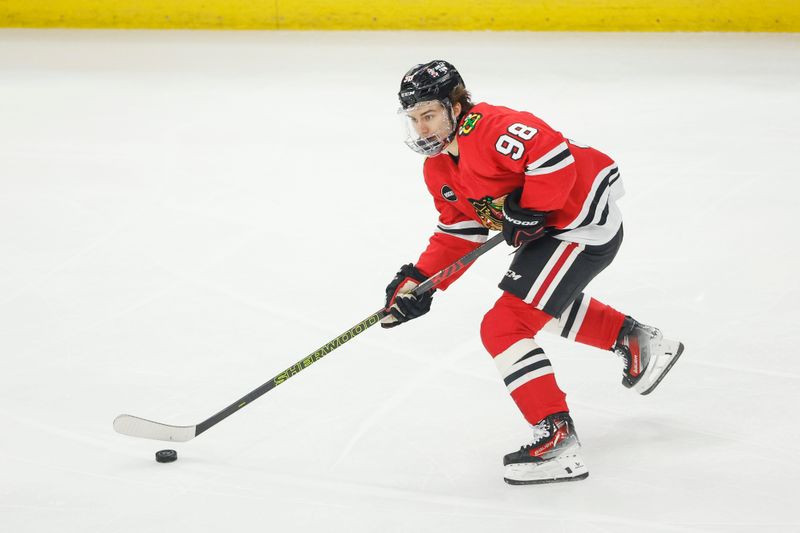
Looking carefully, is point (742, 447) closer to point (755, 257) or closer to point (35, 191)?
point (755, 257)

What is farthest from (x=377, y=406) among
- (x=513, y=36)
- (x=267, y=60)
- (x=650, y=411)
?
(x=513, y=36)

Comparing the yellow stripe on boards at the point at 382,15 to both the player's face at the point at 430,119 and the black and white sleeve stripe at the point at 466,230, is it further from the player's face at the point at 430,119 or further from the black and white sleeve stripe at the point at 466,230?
the player's face at the point at 430,119

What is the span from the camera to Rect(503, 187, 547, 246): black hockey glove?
2.22m

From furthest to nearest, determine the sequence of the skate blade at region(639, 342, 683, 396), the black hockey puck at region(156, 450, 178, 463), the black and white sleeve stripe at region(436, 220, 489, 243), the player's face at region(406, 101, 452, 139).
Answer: the skate blade at region(639, 342, 683, 396) → the black and white sleeve stripe at region(436, 220, 489, 243) → the black hockey puck at region(156, 450, 178, 463) → the player's face at region(406, 101, 452, 139)

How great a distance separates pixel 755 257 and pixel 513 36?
14.2 ft

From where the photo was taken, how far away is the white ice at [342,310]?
2215 millimetres

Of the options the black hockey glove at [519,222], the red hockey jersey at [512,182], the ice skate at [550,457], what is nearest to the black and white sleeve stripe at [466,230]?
the red hockey jersey at [512,182]

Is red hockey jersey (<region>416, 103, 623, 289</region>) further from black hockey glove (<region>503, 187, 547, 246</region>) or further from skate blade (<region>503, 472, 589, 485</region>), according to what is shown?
skate blade (<region>503, 472, 589, 485</region>)

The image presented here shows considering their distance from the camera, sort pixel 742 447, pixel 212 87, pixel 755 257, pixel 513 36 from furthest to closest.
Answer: pixel 513 36 → pixel 212 87 → pixel 755 257 → pixel 742 447

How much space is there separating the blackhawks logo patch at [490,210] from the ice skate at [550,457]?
49 cm

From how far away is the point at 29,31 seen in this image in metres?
7.75

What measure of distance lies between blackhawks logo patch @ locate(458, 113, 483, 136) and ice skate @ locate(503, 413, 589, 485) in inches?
26.3

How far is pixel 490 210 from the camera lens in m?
2.40

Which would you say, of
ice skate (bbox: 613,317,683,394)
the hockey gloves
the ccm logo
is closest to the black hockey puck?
the hockey gloves
